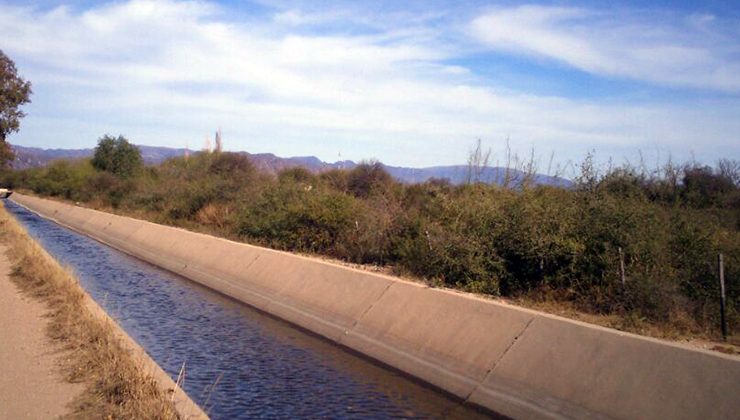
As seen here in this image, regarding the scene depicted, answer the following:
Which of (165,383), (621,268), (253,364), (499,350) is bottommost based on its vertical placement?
(253,364)

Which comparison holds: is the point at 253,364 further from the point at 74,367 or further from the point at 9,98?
the point at 9,98

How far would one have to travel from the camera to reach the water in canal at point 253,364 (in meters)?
9.82

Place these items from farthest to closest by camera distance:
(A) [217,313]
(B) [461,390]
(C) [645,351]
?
(A) [217,313]
(B) [461,390]
(C) [645,351]

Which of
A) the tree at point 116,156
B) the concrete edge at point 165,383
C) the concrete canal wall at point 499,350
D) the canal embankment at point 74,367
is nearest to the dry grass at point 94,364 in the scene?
the canal embankment at point 74,367

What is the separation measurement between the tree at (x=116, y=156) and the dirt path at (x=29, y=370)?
219ft

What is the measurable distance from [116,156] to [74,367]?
7498 cm

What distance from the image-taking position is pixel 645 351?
349 inches

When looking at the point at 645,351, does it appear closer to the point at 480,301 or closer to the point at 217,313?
the point at 480,301

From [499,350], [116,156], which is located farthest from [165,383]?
[116,156]

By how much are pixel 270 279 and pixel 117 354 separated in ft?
30.3

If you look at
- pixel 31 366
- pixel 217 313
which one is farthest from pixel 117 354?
pixel 217 313

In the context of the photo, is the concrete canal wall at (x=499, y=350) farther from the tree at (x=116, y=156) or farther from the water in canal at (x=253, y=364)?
the tree at (x=116, y=156)

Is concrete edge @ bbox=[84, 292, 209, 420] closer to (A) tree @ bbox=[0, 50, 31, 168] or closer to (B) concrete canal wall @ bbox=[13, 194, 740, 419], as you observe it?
(B) concrete canal wall @ bbox=[13, 194, 740, 419]

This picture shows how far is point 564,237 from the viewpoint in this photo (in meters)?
14.1
